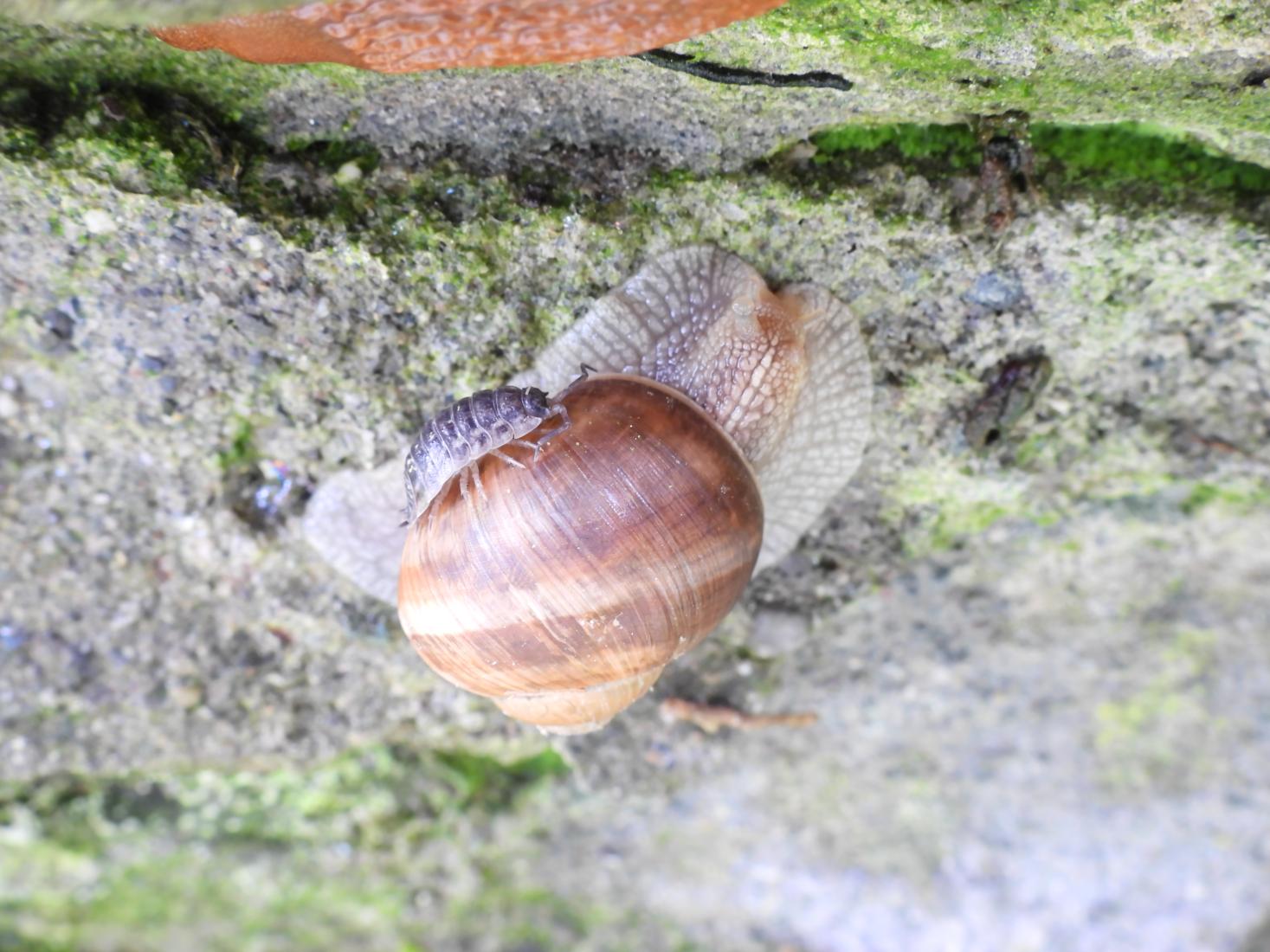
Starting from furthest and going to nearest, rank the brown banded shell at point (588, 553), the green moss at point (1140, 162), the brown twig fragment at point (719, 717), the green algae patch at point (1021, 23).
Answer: the brown twig fragment at point (719, 717) → the green moss at point (1140, 162) → the brown banded shell at point (588, 553) → the green algae patch at point (1021, 23)

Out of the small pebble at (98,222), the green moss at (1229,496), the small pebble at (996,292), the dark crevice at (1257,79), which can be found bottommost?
the green moss at (1229,496)

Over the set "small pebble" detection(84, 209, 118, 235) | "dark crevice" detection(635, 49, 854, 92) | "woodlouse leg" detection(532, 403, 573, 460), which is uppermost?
"dark crevice" detection(635, 49, 854, 92)

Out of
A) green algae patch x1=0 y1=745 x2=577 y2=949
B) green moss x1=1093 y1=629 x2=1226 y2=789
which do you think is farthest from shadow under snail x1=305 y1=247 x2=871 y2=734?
green moss x1=1093 y1=629 x2=1226 y2=789

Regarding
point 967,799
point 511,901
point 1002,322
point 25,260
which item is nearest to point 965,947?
point 967,799

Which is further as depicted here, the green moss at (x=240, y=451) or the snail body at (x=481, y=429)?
the green moss at (x=240, y=451)

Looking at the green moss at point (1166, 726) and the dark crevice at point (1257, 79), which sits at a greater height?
the dark crevice at point (1257, 79)

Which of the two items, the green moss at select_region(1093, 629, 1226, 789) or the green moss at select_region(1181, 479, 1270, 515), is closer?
the green moss at select_region(1181, 479, 1270, 515)

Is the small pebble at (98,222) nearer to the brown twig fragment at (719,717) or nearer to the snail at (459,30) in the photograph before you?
the snail at (459,30)

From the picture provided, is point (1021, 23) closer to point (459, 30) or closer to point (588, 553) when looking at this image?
point (459, 30)

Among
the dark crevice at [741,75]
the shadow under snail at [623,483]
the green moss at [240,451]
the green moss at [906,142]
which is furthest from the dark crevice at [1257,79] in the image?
the green moss at [240,451]

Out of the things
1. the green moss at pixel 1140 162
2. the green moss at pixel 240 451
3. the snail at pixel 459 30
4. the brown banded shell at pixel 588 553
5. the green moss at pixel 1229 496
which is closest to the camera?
the snail at pixel 459 30

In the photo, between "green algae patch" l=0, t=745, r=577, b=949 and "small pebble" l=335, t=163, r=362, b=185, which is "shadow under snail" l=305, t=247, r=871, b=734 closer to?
"small pebble" l=335, t=163, r=362, b=185
